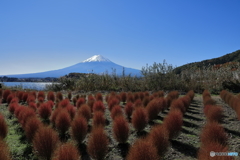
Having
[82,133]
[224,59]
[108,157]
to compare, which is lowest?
[108,157]

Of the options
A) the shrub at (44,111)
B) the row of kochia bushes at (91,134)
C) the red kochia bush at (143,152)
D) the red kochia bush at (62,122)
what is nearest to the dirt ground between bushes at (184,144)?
the row of kochia bushes at (91,134)

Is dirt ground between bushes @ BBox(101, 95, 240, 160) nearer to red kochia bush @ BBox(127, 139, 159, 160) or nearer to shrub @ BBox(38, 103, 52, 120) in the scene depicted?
red kochia bush @ BBox(127, 139, 159, 160)

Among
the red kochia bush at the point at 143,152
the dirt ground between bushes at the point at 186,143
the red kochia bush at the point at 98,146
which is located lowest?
the dirt ground between bushes at the point at 186,143

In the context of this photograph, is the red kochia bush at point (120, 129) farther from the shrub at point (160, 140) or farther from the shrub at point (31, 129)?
the shrub at point (31, 129)

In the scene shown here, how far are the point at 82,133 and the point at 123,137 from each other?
2.88 ft

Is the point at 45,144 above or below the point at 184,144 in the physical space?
above

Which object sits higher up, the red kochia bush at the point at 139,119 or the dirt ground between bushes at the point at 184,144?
the red kochia bush at the point at 139,119

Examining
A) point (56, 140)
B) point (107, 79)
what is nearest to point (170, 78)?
point (107, 79)

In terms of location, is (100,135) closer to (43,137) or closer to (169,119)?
(43,137)

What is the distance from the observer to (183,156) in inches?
137

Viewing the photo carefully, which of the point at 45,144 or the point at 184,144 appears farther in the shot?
the point at 184,144

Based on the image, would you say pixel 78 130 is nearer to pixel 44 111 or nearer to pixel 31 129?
pixel 31 129

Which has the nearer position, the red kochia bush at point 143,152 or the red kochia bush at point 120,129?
the red kochia bush at point 143,152

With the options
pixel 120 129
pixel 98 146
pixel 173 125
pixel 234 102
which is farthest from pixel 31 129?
pixel 234 102
